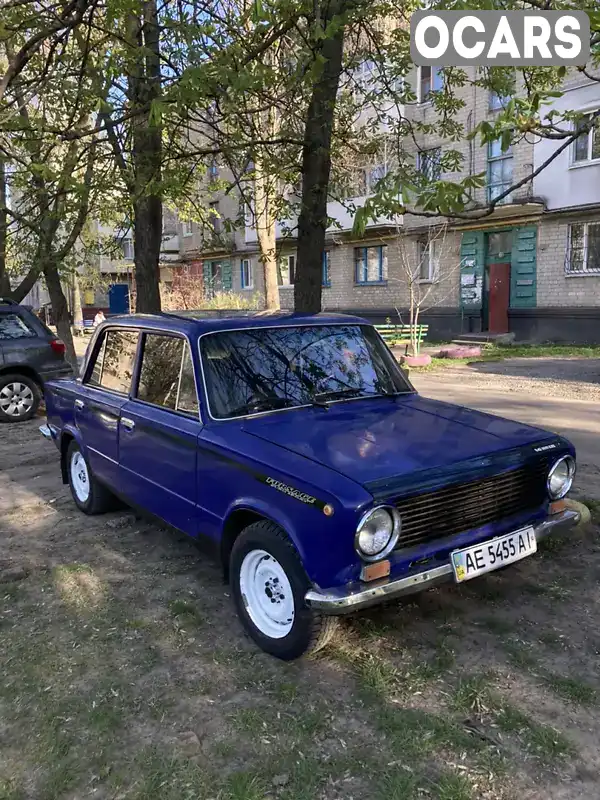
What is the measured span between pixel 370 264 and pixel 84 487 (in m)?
22.0

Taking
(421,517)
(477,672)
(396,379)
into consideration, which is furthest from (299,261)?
(477,672)

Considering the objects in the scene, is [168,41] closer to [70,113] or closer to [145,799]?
[70,113]

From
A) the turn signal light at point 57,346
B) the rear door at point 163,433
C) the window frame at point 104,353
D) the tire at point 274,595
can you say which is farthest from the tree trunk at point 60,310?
the tire at point 274,595

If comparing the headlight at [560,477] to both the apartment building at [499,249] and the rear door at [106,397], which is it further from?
the apartment building at [499,249]

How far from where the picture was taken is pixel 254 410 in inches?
149

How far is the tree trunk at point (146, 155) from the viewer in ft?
21.2

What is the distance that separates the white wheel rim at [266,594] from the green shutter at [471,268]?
2030cm

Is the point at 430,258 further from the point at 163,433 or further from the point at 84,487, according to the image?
the point at 163,433

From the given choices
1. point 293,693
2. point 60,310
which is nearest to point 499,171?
point 60,310

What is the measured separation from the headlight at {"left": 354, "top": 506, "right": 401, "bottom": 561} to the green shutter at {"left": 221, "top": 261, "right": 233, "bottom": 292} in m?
31.6

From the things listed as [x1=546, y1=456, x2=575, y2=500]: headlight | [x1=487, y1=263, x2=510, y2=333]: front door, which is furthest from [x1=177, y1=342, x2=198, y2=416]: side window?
[x1=487, y1=263, x2=510, y2=333]: front door

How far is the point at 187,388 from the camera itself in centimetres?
396

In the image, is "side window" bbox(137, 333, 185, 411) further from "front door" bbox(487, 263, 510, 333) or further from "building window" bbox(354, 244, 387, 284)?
"building window" bbox(354, 244, 387, 284)

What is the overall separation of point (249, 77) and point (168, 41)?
3235mm
